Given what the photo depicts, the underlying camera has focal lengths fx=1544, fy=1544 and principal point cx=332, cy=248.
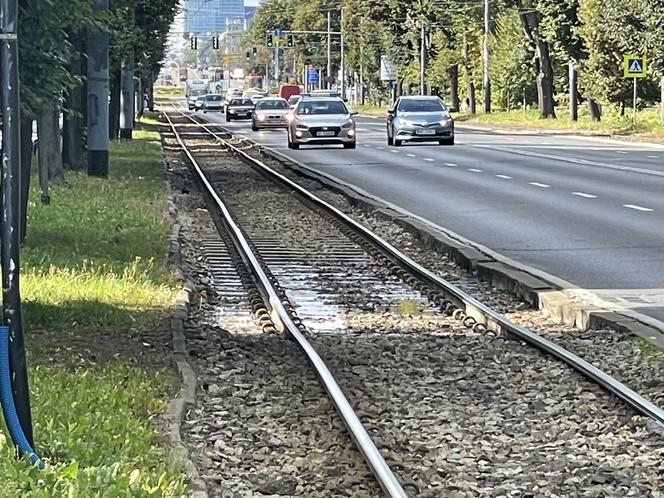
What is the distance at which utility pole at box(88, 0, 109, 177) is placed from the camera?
28.2 metres

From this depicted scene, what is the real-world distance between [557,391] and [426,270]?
6.09m

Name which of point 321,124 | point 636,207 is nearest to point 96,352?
point 636,207

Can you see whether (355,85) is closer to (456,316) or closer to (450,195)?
(450,195)

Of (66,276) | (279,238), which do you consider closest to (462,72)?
(279,238)

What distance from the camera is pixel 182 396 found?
8906mm

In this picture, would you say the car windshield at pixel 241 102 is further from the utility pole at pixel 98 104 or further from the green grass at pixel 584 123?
the utility pole at pixel 98 104

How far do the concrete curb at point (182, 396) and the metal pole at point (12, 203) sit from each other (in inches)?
29.7

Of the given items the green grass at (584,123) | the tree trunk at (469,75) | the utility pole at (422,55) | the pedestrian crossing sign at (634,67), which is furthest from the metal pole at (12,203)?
the utility pole at (422,55)

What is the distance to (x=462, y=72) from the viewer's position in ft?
326

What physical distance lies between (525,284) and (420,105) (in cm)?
3336

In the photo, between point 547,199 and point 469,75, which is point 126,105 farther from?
point 469,75

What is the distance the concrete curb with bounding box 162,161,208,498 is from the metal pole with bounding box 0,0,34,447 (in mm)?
755

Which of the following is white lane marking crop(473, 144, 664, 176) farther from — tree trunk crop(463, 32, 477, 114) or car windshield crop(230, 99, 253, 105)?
tree trunk crop(463, 32, 477, 114)

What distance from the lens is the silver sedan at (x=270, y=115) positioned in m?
65.4
